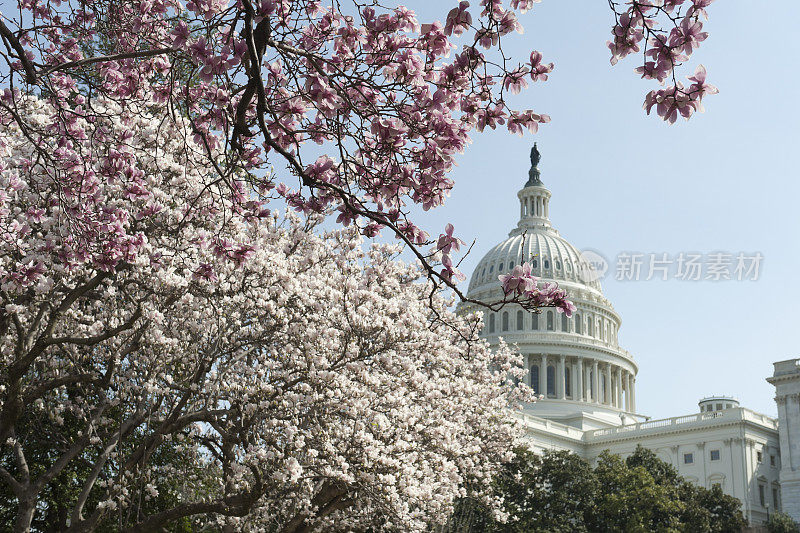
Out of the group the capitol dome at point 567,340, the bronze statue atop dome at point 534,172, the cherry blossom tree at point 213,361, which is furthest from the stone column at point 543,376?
the cherry blossom tree at point 213,361

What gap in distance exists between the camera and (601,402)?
11975 centimetres

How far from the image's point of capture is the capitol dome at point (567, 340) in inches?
4589

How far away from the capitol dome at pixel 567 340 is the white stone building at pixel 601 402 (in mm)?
147

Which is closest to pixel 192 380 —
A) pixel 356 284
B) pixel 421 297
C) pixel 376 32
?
pixel 356 284

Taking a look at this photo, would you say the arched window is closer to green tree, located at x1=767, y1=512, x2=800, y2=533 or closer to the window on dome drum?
the window on dome drum

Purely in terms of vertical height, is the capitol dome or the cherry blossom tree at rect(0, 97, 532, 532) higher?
the capitol dome

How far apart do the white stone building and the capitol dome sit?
0.48 feet

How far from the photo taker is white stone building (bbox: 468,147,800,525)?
9062 centimetres

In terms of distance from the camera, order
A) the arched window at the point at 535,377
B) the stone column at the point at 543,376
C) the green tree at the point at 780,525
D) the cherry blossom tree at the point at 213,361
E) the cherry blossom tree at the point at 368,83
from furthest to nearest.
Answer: the arched window at the point at 535,377 < the stone column at the point at 543,376 < the green tree at the point at 780,525 < the cherry blossom tree at the point at 213,361 < the cherry blossom tree at the point at 368,83

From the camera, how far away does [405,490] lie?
18.8 meters

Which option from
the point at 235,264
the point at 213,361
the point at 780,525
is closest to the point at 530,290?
the point at 235,264

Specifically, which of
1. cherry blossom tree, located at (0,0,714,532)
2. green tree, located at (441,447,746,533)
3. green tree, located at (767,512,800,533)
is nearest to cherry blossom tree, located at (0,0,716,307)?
cherry blossom tree, located at (0,0,714,532)

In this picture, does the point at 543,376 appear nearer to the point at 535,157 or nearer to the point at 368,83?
the point at 535,157

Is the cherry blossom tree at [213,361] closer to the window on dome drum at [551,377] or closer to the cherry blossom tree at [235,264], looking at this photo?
the cherry blossom tree at [235,264]
